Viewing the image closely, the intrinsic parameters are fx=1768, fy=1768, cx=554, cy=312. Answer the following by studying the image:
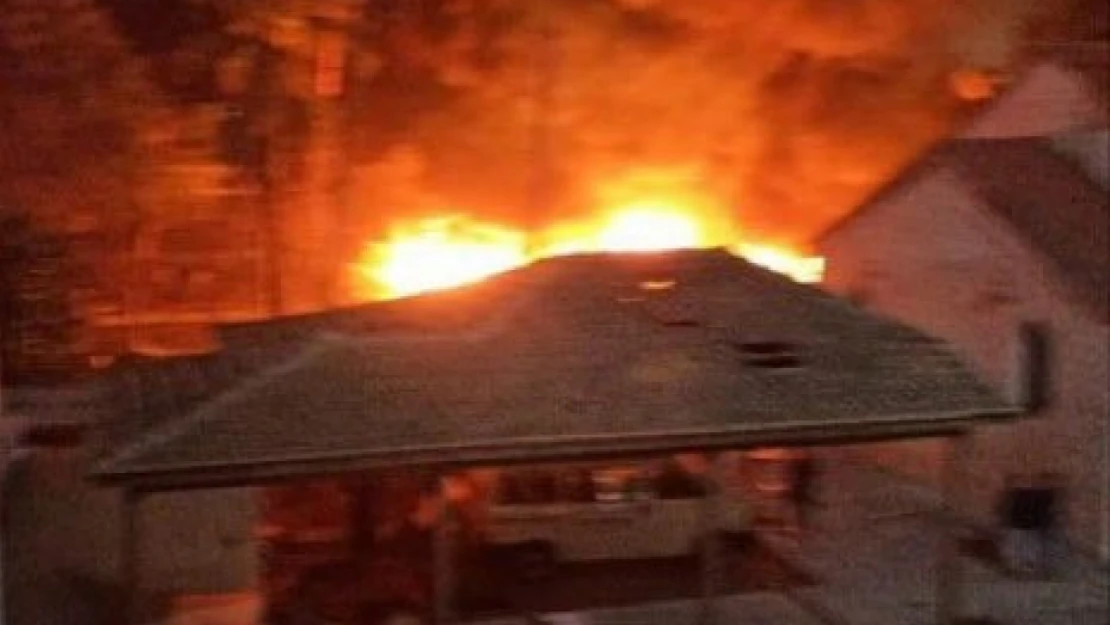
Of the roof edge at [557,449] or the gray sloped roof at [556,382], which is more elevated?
the gray sloped roof at [556,382]

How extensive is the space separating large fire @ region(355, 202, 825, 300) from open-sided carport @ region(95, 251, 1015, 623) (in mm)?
1004

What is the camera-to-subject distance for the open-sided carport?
13.0 ft

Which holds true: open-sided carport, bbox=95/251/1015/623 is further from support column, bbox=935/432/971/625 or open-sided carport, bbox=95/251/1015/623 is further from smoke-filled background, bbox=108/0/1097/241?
smoke-filled background, bbox=108/0/1097/241

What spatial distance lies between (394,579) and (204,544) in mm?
666

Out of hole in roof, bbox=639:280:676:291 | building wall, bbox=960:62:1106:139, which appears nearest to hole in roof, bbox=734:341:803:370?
hole in roof, bbox=639:280:676:291

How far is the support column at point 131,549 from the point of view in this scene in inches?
153

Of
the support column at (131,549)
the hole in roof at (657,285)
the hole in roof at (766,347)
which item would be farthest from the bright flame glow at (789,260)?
the support column at (131,549)

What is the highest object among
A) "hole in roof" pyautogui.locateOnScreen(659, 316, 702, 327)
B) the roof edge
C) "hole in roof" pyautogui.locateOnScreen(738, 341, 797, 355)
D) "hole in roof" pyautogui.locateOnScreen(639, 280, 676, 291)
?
"hole in roof" pyautogui.locateOnScreen(639, 280, 676, 291)

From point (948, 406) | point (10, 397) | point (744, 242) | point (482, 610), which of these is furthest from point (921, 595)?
point (10, 397)

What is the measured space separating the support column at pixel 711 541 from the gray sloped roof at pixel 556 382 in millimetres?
275

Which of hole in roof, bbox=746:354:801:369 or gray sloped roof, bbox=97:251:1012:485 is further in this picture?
hole in roof, bbox=746:354:801:369

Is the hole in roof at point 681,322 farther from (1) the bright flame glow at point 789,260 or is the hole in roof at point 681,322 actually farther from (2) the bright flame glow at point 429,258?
(1) the bright flame glow at point 789,260

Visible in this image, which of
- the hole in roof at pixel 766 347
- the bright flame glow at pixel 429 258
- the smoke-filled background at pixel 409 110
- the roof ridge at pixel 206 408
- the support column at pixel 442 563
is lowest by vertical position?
the support column at pixel 442 563

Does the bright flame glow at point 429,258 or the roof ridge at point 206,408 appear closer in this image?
the roof ridge at point 206,408
